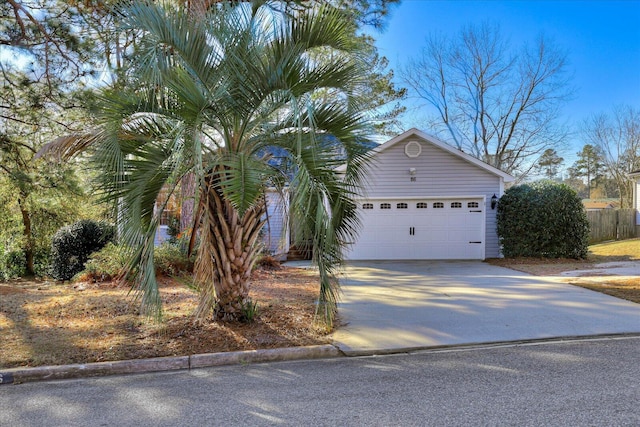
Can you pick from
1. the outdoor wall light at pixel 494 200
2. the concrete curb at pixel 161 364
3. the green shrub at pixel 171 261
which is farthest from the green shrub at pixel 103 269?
the outdoor wall light at pixel 494 200

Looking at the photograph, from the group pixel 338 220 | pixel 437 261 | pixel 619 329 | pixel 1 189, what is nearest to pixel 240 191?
pixel 338 220

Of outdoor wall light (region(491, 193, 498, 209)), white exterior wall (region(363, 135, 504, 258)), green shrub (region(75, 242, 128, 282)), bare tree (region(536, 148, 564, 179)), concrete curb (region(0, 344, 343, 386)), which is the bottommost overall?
concrete curb (region(0, 344, 343, 386))

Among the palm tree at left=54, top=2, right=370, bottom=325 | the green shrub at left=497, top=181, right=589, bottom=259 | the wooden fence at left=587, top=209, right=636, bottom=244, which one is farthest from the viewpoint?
the wooden fence at left=587, top=209, right=636, bottom=244

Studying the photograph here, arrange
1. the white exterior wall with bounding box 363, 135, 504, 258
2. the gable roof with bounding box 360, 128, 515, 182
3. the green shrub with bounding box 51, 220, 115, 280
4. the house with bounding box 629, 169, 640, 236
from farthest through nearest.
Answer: the house with bounding box 629, 169, 640, 236 < the white exterior wall with bounding box 363, 135, 504, 258 < the gable roof with bounding box 360, 128, 515, 182 < the green shrub with bounding box 51, 220, 115, 280

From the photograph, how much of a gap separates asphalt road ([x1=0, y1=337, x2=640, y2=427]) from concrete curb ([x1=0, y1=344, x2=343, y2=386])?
12 centimetres

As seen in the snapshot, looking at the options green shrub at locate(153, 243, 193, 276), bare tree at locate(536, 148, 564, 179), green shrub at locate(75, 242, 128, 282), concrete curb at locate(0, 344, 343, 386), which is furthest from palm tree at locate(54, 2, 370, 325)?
bare tree at locate(536, 148, 564, 179)

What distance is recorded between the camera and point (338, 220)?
5.18m

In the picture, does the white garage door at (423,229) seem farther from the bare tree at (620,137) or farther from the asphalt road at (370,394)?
the bare tree at (620,137)

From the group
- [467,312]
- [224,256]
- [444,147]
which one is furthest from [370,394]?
[444,147]

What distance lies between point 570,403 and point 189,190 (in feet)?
17.0

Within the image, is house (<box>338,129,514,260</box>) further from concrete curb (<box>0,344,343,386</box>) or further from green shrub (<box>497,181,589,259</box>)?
concrete curb (<box>0,344,343,386</box>)

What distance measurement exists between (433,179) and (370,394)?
10.8m

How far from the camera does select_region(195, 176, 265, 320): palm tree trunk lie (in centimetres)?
529

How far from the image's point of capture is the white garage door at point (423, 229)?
13.5 meters
